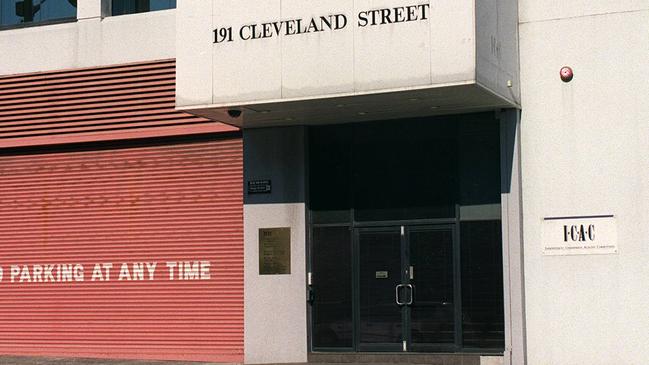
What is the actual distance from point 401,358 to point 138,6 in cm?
851

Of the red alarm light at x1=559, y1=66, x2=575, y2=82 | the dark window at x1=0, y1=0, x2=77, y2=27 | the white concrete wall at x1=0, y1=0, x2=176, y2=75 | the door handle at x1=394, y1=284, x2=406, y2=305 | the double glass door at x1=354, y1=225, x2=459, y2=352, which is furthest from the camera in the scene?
the dark window at x1=0, y1=0, x2=77, y2=27

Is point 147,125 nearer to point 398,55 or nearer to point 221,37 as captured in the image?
point 221,37

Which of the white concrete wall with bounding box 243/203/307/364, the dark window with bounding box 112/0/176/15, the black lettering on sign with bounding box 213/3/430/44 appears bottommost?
the white concrete wall with bounding box 243/203/307/364

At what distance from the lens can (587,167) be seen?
58.4 ft

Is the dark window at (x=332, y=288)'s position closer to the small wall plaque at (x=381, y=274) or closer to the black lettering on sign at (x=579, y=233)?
the small wall plaque at (x=381, y=274)

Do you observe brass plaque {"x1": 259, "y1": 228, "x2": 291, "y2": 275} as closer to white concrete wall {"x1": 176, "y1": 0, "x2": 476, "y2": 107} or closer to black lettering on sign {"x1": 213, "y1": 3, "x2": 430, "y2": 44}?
white concrete wall {"x1": 176, "y1": 0, "x2": 476, "y2": 107}

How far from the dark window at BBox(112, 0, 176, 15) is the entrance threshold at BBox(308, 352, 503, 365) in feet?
23.6

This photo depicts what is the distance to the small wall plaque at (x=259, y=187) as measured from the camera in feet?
66.1

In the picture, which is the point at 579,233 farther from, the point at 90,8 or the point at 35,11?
the point at 35,11

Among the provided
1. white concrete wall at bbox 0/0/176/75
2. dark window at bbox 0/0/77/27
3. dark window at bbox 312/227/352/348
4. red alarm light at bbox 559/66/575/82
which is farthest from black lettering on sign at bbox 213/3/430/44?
dark window at bbox 0/0/77/27

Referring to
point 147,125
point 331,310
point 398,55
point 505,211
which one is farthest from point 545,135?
point 147,125

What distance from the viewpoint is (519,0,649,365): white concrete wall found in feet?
57.2

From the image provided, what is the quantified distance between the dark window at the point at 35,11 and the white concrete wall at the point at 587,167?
918cm

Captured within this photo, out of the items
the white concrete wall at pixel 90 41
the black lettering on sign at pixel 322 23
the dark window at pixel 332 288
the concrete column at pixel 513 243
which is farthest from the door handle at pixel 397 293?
the white concrete wall at pixel 90 41
